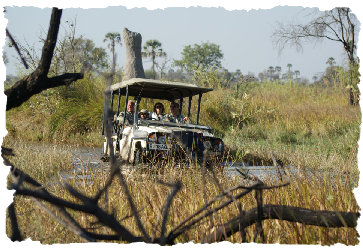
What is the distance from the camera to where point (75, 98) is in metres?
12.1

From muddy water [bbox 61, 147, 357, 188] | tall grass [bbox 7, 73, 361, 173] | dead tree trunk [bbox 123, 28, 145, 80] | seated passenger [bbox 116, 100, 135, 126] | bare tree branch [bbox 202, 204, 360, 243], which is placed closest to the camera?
bare tree branch [bbox 202, 204, 360, 243]

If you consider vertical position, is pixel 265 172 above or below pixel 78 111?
below

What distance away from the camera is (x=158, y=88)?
700 cm

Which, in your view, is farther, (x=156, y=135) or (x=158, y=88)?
(x=158, y=88)

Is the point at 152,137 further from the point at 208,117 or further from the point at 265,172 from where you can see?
the point at 208,117

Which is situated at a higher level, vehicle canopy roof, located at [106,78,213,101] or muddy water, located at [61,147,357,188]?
vehicle canopy roof, located at [106,78,213,101]

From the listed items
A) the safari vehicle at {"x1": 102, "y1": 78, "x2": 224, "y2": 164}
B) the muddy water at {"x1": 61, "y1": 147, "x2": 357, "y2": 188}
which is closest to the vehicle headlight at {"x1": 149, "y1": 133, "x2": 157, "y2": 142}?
the safari vehicle at {"x1": 102, "y1": 78, "x2": 224, "y2": 164}

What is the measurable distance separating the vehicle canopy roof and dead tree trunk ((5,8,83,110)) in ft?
14.7

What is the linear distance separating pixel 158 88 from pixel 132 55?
9.60m

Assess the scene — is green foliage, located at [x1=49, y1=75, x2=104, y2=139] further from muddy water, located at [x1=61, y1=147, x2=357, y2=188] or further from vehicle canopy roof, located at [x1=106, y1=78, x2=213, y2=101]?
→ muddy water, located at [x1=61, y1=147, x2=357, y2=188]

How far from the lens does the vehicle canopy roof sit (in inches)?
249

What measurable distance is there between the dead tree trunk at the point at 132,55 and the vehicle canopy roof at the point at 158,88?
304 inches

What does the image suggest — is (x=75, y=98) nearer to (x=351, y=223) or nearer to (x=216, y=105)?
(x=216, y=105)

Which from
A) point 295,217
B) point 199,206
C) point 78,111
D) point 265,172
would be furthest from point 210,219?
point 78,111
